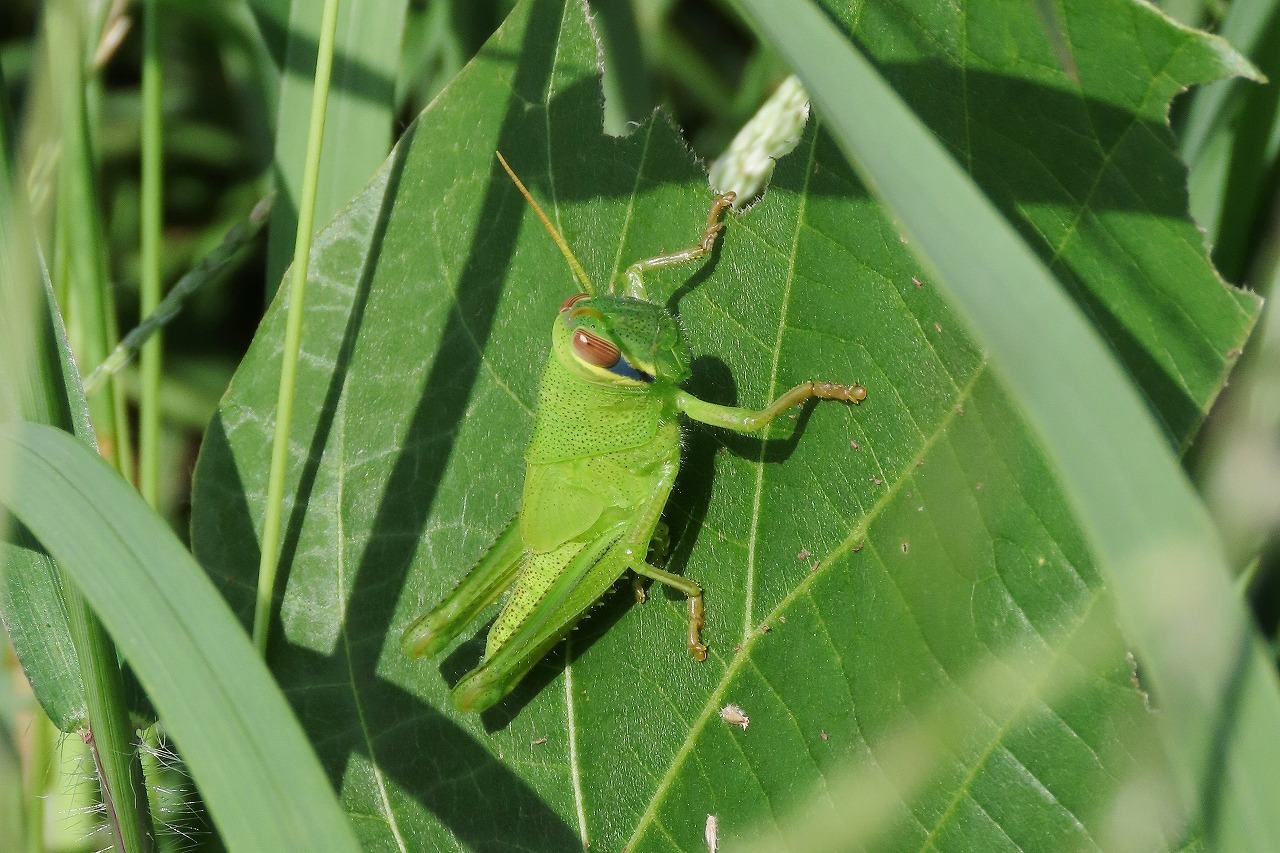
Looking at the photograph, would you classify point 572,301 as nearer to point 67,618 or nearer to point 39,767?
point 67,618

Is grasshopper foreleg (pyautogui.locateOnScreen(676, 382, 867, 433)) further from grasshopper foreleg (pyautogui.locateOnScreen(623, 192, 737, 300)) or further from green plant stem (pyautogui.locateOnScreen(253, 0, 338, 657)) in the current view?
green plant stem (pyautogui.locateOnScreen(253, 0, 338, 657))

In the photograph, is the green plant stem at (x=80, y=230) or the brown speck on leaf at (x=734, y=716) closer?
the brown speck on leaf at (x=734, y=716)

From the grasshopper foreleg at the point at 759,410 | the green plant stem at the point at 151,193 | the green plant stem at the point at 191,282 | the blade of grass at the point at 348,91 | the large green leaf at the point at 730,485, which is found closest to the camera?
the large green leaf at the point at 730,485

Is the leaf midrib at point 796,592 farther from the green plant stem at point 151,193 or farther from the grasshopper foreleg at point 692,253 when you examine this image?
the green plant stem at point 151,193

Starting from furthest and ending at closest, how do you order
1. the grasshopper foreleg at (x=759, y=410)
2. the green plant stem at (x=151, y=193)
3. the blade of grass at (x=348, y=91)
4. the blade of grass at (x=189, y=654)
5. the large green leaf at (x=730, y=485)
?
the green plant stem at (x=151, y=193) → the blade of grass at (x=348, y=91) → the grasshopper foreleg at (x=759, y=410) → the large green leaf at (x=730, y=485) → the blade of grass at (x=189, y=654)

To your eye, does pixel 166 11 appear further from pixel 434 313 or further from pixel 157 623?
pixel 157 623

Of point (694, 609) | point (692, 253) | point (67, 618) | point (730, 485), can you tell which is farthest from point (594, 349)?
point (67, 618)

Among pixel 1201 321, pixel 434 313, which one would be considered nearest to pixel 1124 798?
pixel 1201 321

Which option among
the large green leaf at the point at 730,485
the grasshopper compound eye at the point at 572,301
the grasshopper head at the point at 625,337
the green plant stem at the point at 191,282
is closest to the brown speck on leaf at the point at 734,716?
the large green leaf at the point at 730,485

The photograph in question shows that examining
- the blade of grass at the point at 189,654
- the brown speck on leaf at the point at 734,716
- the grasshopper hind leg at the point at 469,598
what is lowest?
the grasshopper hind leg at the point at 469,598
